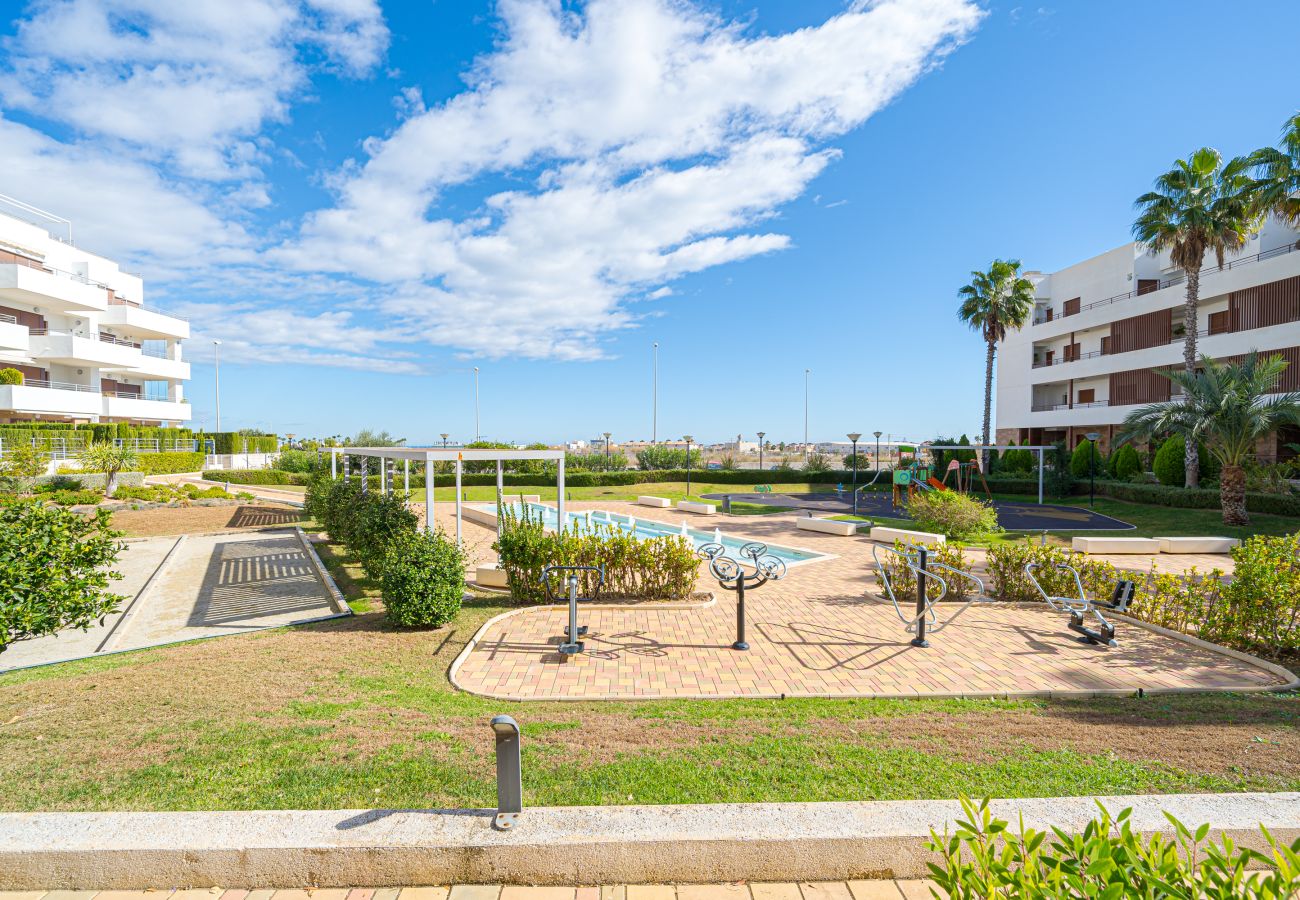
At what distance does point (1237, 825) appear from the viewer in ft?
8.46

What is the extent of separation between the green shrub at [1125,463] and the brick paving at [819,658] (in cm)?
2206

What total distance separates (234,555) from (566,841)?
13.4m

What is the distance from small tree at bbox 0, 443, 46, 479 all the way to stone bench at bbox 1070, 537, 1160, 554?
29.2 meters

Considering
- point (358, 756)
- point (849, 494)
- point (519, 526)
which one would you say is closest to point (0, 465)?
point (519, 526)

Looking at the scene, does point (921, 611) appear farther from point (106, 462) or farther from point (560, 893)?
point (106, 462)

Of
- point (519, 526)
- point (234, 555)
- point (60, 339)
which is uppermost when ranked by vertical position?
point (60, 339)

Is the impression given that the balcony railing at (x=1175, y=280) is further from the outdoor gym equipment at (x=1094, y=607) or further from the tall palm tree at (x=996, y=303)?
the outdoor gym equipment at (x=1094, y=607)

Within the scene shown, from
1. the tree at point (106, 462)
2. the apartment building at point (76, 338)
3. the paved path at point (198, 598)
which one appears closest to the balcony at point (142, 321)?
the apartment building at point (76, 338)

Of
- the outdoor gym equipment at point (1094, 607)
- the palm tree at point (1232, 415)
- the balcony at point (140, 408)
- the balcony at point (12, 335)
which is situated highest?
the balcony at point (12, 335)

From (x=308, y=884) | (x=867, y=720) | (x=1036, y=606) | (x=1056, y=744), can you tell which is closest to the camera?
(x=308, y=884)

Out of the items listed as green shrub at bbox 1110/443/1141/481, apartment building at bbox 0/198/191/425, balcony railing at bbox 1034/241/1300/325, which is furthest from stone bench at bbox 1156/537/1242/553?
apartment building at bbox 0/198/191/425

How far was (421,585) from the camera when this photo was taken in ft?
22.9

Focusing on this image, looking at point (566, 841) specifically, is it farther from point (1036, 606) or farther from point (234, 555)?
point (234, 555)

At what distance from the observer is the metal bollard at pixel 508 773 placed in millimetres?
2672
